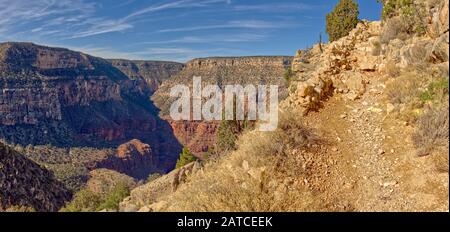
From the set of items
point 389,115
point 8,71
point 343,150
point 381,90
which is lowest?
point 343,150

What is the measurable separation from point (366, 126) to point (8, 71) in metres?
102

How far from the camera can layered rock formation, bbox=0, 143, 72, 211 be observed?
89.0 feet

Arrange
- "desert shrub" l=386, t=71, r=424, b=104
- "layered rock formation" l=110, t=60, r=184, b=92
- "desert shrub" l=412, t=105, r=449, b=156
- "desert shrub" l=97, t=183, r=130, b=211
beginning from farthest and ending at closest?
"layered rock formation" l=110, t=60, r=184, b=92, "desert shrub" l=97, t=183, r=130, b=211, "desert shrub" l=386, t=71, r=424, b=104, "desert shrub" l=412, t=105, r=449, b=156

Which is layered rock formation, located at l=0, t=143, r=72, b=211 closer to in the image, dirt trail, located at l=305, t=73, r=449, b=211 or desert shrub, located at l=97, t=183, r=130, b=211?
desert shrub, located at l=97, t=183, r=130, b=211

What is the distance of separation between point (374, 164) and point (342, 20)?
1650cm

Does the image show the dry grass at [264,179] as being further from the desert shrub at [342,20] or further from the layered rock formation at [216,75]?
the layered rock formation at [216,75]

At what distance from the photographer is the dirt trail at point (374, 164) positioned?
288 inches

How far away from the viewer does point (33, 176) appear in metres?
32.5

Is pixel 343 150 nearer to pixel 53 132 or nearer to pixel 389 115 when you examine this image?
pixel 389 115

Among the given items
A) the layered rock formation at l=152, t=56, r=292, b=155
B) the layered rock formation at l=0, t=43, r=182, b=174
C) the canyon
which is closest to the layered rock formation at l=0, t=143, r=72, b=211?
the canyon

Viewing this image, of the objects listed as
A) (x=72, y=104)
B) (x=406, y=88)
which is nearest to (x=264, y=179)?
(x=406, y=88)

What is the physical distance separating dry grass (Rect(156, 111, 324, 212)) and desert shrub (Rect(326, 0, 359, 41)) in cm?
1385

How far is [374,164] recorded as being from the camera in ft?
28.2

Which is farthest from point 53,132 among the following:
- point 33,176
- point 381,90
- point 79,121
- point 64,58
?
point 381,90
